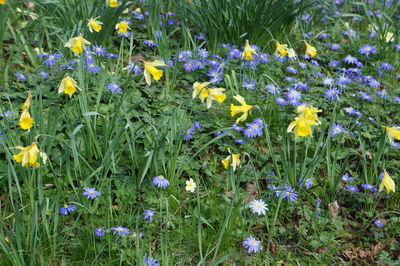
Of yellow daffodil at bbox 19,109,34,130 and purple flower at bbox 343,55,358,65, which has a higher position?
yellow daffodil at bbox 19,109,34,130

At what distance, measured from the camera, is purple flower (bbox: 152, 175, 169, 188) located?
2.23m

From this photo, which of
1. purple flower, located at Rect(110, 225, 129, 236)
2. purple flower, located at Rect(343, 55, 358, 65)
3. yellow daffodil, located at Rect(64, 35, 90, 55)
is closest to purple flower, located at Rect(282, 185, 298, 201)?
purple flower, located at Rect(110, 225, 129, 236)

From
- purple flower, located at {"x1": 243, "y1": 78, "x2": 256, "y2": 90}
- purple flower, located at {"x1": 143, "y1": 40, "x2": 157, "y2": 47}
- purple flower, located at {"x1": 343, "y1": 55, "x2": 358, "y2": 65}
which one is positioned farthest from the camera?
purple flower, located at {"x1": 343, "y1": 55, "x2": 358, "y2": 65}

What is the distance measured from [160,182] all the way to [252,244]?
1.71 ft

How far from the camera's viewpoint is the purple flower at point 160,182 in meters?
2.23

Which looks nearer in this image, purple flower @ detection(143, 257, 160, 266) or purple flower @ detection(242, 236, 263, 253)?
purple flower @ detection(143, 257, 160, 266)

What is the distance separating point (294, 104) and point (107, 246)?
4.58 feet

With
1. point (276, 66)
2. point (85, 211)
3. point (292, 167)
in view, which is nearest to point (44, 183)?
point (85, 211)

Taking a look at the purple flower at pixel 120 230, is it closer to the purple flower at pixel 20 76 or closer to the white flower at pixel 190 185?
the white flower at pixel 190 185

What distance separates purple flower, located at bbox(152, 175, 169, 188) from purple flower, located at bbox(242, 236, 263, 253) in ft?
1.52

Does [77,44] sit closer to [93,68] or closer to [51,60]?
[93,68]

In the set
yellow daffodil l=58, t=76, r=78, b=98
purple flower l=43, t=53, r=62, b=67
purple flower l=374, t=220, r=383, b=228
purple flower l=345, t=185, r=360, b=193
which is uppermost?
yellow daffodil l=58, t=76, r=78, b=98

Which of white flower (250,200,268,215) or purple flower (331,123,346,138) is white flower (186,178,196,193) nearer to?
white flower (250,200,268,215)

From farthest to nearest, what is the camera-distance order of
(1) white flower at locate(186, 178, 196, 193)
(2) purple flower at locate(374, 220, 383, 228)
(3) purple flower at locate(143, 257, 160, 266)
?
(1) white flower at locate(186, 178, 196, 193), (2) purple flower at locate(374, 220, 383, 228), (3) purple flower at locate(143, 257, 160, 266)
